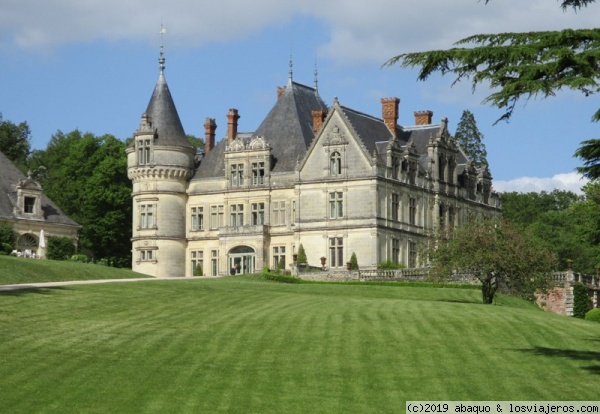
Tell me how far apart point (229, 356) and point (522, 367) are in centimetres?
677

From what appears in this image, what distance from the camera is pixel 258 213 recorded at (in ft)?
253

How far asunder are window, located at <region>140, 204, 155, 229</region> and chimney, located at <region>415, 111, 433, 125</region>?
17113 mm

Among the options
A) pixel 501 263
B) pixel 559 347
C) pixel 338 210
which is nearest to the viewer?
pixel 559 347

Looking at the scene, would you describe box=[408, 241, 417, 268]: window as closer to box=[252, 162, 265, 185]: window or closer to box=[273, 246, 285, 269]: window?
box=[273, 246, 285, 269]: window

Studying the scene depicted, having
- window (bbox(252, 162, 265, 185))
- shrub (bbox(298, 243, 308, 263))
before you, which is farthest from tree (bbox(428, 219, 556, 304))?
window (bbox(252, 162, 265, 185))

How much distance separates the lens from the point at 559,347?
35656 mm

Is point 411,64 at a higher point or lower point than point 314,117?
lower

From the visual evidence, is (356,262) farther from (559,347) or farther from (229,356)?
(229,356)

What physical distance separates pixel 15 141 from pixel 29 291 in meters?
68.0

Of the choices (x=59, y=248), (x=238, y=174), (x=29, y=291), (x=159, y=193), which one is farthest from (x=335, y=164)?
(x=29, y=291)

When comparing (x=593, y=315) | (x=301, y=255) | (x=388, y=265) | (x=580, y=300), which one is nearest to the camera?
(x=593, y=315)

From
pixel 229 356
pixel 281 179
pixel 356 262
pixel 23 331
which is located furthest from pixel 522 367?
pixel 281 179

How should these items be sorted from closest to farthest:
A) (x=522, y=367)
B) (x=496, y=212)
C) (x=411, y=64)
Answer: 1. (x=411, y=64)
2. (x=522, y=367)
3. (x=496, y=212)

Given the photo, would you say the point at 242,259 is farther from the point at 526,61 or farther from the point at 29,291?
the point at 526,61
